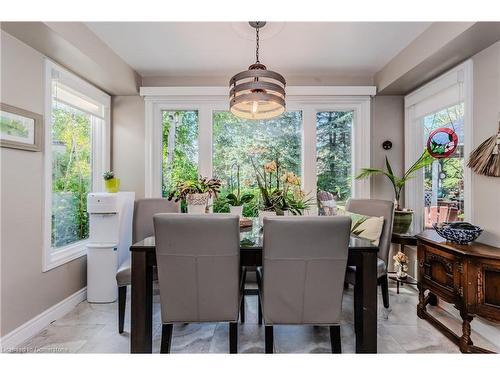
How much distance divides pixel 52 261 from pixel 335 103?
3454 millimetres

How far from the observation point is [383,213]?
246cm

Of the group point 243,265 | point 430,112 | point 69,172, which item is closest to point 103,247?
point 69,172

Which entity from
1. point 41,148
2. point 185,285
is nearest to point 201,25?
point 41,148

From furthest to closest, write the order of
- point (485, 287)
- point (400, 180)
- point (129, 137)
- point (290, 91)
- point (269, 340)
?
point (129, 137) < point (290, 91) < point (400, 180) < point (485, 287) < point (269, 340)

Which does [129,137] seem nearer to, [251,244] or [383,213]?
[251,244]

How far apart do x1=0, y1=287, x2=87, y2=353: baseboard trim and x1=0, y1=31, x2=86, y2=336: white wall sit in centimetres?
4

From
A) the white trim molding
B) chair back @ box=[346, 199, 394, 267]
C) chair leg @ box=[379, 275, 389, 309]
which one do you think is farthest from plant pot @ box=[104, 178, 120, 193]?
chair leg @ box=[379, 275, 389, 309]

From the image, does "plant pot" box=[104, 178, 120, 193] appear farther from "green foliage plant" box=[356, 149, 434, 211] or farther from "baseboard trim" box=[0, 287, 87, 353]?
"green foliage plant" box=[356, 149, 434, 211]

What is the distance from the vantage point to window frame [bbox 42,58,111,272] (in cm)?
221

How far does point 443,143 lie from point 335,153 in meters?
1.18

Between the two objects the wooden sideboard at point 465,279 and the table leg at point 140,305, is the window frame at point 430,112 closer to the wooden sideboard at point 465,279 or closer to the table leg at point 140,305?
the wooden sideboard at point 465,279

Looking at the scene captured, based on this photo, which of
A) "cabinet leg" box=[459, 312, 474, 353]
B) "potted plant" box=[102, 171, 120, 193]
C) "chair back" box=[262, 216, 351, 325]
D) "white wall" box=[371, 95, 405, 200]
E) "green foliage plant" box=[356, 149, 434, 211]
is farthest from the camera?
"white wall" box=[371, 95, 405, 200]

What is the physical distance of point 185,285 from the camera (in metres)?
1.50

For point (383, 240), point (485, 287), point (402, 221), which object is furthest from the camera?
point (402, 221)
